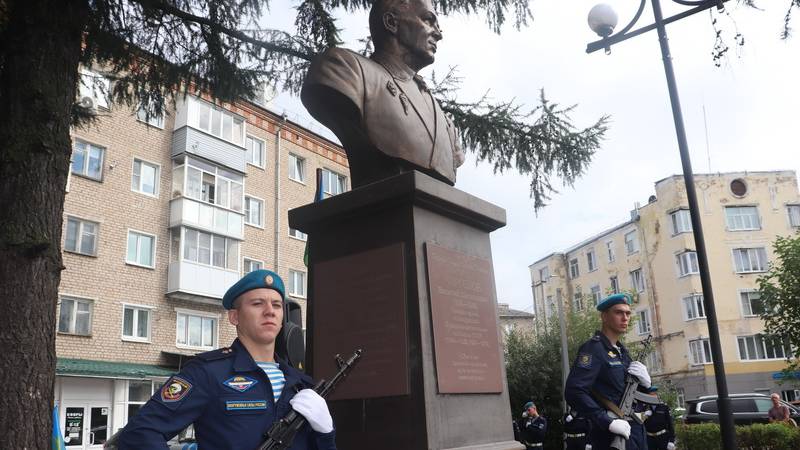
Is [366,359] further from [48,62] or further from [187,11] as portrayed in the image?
[187,11]

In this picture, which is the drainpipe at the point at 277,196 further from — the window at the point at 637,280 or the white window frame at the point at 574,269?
the white window frame at the point at 574,269

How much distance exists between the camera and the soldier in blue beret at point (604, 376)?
5230 millimetres

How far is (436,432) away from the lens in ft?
13.7

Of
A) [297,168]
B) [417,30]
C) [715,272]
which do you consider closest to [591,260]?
[715,272]

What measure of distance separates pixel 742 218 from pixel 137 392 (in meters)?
34.6

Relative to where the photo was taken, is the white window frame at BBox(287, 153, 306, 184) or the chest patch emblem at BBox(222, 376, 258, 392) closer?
the chest patch emblem at BBox(222, 376, 258, 392)

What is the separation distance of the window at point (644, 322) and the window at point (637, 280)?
147cm

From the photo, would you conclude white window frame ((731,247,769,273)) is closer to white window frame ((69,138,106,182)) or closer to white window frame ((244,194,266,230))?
white window frame ((244,194,266,230))

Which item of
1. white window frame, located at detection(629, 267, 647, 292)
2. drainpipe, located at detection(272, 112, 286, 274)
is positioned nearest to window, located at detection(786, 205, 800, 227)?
white window frame, located at detection(629, 267, 647, 292)

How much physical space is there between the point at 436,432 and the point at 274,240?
82.8ft

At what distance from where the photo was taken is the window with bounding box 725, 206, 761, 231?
135ft

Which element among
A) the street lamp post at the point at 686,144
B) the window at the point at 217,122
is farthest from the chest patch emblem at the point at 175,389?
the window at the point at 217,122

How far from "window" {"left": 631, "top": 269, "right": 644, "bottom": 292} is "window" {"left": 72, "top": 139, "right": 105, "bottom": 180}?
33.9m

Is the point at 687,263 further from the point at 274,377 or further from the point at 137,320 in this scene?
the point at 274,377
